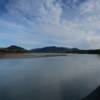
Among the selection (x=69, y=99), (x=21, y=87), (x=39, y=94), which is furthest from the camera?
(x=21, y=87)

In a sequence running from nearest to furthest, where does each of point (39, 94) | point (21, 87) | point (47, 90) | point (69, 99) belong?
point (69, 99) → point (39, 94) → point (47, 90) → point (21, 87)

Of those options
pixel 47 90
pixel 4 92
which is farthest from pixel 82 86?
pixel 4 92

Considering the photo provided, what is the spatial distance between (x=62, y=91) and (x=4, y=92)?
154 inches

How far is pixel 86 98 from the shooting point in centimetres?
992

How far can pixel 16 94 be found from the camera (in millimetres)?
10953

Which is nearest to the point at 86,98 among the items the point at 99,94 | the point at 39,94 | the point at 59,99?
the point at 99,94

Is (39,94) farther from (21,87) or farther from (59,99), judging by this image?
(21,87)

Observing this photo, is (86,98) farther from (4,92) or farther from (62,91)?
(4,92)

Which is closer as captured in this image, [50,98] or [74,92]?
[50,98]

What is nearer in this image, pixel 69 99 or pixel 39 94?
pixel 69 99

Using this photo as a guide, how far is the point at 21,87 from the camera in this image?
42.0 ft

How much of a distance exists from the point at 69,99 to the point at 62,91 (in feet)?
5.35

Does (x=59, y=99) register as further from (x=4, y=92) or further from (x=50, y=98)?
(x=4, y=92)

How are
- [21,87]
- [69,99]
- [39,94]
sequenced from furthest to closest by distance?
[21,87], [39,94], [69,99]
